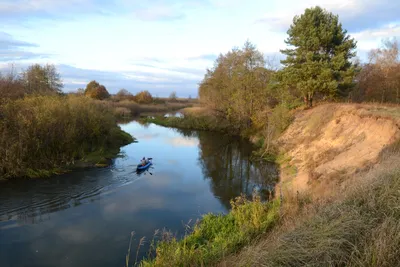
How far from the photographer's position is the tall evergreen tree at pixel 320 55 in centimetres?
2339

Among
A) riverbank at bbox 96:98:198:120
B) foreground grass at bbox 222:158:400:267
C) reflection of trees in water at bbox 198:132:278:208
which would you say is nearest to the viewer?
foreground grass at bbox 222:158:400:267

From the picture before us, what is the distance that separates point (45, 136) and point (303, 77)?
19916 mm

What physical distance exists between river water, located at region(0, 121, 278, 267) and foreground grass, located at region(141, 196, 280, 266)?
1.40 meters

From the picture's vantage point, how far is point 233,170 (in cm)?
1930

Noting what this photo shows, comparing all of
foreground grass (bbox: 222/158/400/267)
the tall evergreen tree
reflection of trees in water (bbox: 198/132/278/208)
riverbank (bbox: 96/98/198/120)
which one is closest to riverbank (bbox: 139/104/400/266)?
foreground grass (bbox: 222/158/400/267)

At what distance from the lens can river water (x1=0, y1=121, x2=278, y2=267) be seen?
8.83 meters

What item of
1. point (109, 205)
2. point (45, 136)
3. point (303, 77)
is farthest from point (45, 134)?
point (303, 77)

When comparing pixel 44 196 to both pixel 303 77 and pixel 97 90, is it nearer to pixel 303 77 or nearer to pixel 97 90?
pixel 303 77

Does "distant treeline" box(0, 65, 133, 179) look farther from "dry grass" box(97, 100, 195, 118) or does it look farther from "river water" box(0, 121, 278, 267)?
"dry grass" box(97, 100, 195, 118)

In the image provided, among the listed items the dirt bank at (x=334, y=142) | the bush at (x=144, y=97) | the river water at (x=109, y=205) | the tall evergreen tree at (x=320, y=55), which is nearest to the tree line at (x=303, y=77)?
the tall evergreen tree at (x=320, y=55)

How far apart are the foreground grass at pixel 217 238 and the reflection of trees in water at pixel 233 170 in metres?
1.59

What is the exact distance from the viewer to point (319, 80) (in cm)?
2358

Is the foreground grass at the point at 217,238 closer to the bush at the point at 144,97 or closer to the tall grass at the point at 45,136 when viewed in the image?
the tall grass at the point at 45,136

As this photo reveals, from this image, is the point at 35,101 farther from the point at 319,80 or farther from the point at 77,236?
the point at 319,80
